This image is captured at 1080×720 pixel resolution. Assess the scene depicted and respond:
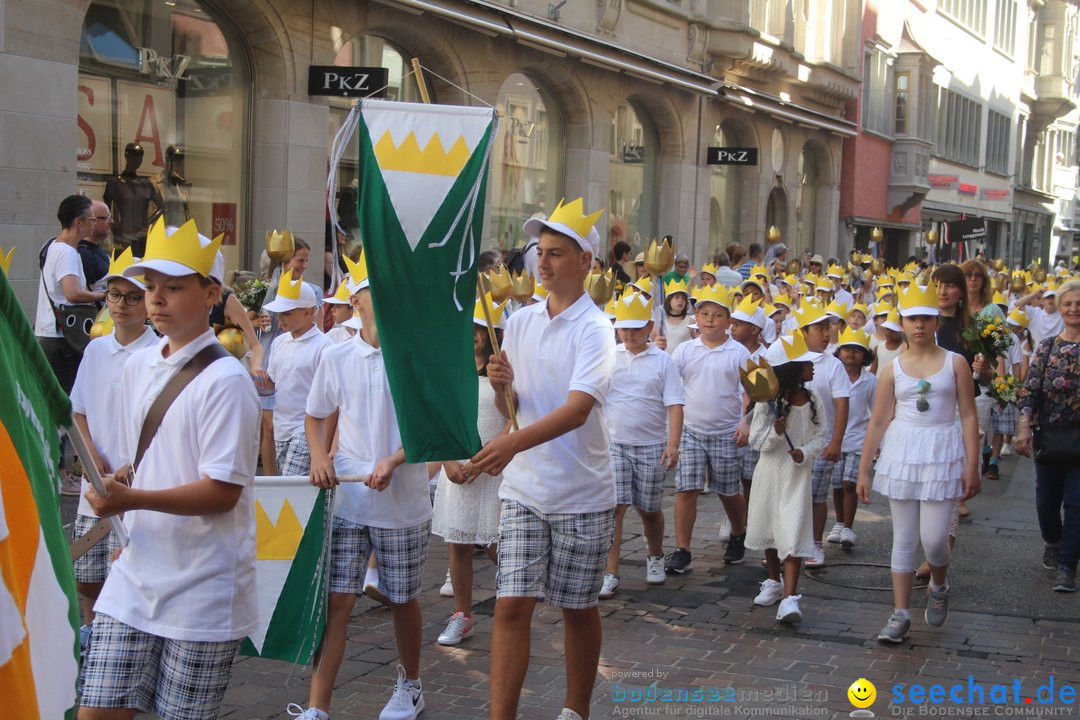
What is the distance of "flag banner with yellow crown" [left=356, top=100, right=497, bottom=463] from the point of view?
15.2ft

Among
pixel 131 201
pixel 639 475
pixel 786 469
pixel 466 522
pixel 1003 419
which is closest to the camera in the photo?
pixel 466 522

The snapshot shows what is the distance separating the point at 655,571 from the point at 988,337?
9.70 feet

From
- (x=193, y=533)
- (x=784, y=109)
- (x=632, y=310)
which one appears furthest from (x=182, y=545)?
(x=784, y=109)

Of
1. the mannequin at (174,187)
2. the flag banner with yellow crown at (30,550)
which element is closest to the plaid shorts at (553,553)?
the flag banner with yellow crown at (30,550)

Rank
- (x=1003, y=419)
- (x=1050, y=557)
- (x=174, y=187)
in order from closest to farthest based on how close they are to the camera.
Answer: (x=1050, y=557) → (x=1003, y=419) → (x=174, y=187)

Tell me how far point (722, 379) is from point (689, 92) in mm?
17642

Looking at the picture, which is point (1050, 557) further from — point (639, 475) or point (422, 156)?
point (422, 156)

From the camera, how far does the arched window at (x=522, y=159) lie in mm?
20170

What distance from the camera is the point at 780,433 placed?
788 centimetres

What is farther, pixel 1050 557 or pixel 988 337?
pixel 988 337

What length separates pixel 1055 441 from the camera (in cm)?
858

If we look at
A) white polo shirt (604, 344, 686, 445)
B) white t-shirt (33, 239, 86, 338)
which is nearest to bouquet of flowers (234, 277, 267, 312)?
white t-shirt (33, 239, 86, 338)

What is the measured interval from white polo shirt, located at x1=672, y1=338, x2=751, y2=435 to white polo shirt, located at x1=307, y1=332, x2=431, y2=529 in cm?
346

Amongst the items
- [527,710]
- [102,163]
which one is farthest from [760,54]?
[527,710]
